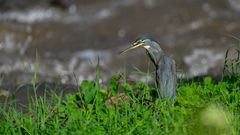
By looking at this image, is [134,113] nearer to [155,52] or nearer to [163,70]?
[163,70]

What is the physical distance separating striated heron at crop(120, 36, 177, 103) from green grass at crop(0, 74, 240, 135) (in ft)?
0.33

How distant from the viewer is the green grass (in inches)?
259

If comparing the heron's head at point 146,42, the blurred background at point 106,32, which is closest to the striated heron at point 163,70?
the heron's head at point 146,42

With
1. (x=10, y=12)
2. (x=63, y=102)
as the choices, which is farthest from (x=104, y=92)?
(x=10, y=12)

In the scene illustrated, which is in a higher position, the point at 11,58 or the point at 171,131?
the point at 11,58

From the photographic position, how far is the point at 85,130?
21.9ft

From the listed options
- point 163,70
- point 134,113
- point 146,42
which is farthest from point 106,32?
point 134,113

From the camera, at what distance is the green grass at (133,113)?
657 cm

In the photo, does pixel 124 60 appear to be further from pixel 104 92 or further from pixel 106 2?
pixel 104 92

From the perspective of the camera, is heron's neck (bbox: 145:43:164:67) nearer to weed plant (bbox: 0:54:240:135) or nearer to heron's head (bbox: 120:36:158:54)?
heron's head (bbox: 120:36:158:54)

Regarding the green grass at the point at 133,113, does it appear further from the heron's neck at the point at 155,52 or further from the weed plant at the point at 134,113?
the heron's neck at the point at 155,52

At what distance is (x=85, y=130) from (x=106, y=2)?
801cm

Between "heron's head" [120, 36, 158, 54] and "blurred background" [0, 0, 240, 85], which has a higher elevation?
"blurred background" [0, 0, 240, 85]

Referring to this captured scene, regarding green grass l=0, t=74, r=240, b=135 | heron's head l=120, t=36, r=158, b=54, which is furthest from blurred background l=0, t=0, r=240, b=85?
heron's head l=120, t=36, r=158, b=54
